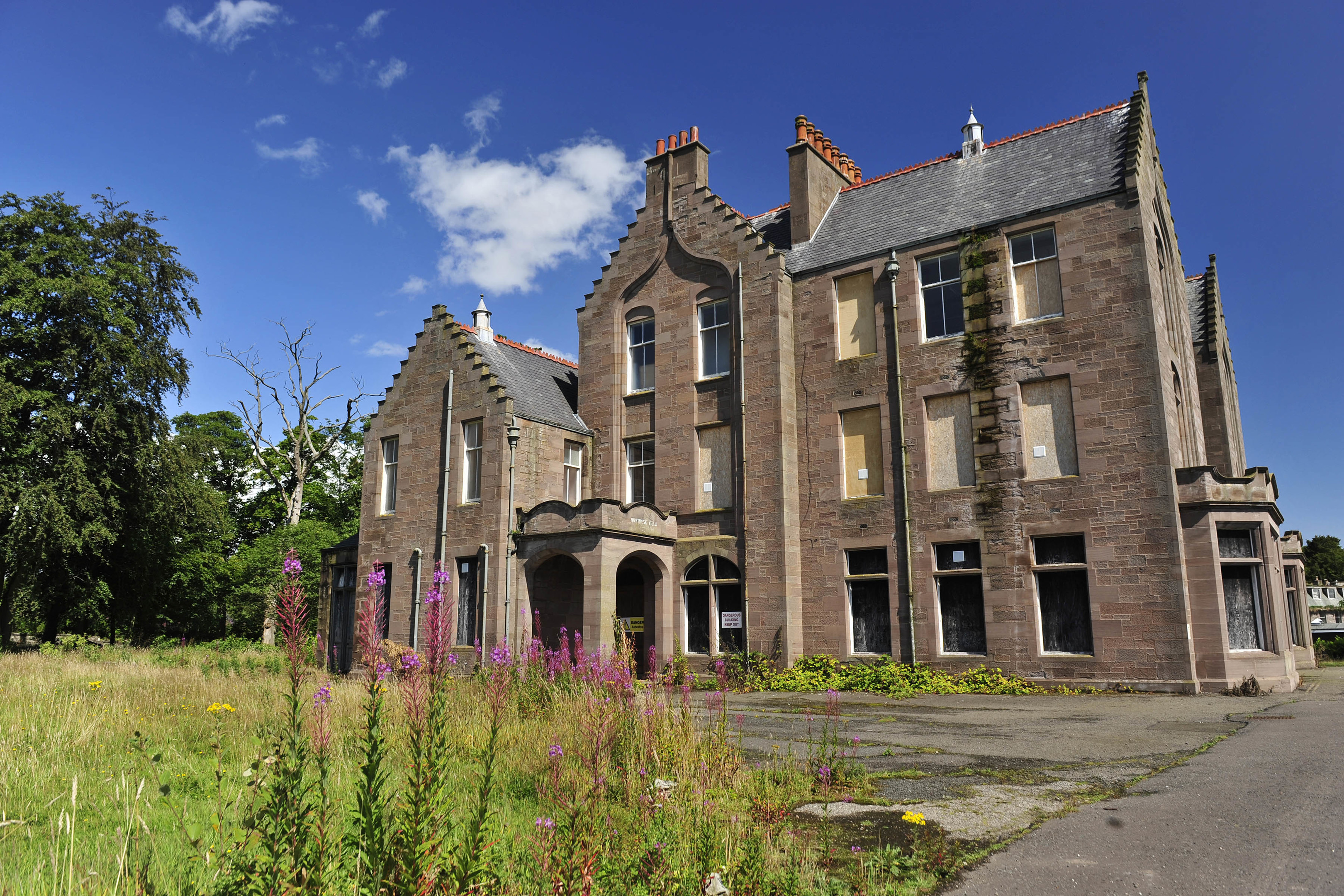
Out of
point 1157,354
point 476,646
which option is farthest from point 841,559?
point 476,646

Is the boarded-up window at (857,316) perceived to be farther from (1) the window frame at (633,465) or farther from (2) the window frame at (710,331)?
(1) the window frame at (633,465)

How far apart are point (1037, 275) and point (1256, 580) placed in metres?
8.03

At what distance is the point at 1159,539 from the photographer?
1736 cm

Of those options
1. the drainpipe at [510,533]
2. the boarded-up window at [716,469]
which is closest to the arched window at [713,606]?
the boarded-up window at [716,469]

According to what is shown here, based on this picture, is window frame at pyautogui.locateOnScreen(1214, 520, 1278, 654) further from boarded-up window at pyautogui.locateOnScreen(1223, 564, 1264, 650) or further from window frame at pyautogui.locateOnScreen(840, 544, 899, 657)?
window frame at pyautogui.locateOnScreen(840, 544, 899, 657)

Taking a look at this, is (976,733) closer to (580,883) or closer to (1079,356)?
(580,883)

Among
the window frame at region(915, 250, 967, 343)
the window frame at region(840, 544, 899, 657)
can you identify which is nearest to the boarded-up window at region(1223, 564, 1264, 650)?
the window frame at region(840, 544, 899, 657)

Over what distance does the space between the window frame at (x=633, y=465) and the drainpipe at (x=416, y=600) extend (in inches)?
248

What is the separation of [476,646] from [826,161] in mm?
17447

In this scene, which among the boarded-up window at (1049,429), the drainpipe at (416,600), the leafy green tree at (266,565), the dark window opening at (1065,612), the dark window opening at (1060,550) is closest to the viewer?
the dark window opening at (1065,612)

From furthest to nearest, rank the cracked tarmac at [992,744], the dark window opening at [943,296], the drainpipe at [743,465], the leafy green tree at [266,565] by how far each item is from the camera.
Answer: the leafy green tree at [266,565], the drainpipe at [743,465], the dark window opening at [943,296], the cracked tarmac at [992,744]

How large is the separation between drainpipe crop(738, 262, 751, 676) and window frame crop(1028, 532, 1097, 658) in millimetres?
6763

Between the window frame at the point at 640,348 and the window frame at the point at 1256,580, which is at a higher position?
the window frame at the point at 640,348

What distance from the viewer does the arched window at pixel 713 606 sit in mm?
22141
